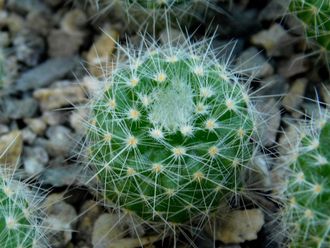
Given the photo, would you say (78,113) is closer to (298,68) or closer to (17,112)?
(17,112)

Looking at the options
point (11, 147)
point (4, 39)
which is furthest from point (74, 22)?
point (11, 147)

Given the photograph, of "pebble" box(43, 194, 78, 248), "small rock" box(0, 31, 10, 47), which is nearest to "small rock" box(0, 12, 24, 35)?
"small rock" box(0, 31, 10, 47)

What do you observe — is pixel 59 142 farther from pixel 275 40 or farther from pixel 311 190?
pixel 311 190

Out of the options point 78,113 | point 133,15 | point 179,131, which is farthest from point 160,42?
point 179,131

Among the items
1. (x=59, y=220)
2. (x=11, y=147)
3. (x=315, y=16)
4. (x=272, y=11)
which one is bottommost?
(x=59, y=220)

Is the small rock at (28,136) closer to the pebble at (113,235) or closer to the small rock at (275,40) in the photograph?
the pebble at (113,235)

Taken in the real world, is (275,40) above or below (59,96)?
above

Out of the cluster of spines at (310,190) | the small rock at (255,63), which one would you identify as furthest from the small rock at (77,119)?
the cluster of spines at (310,190)
